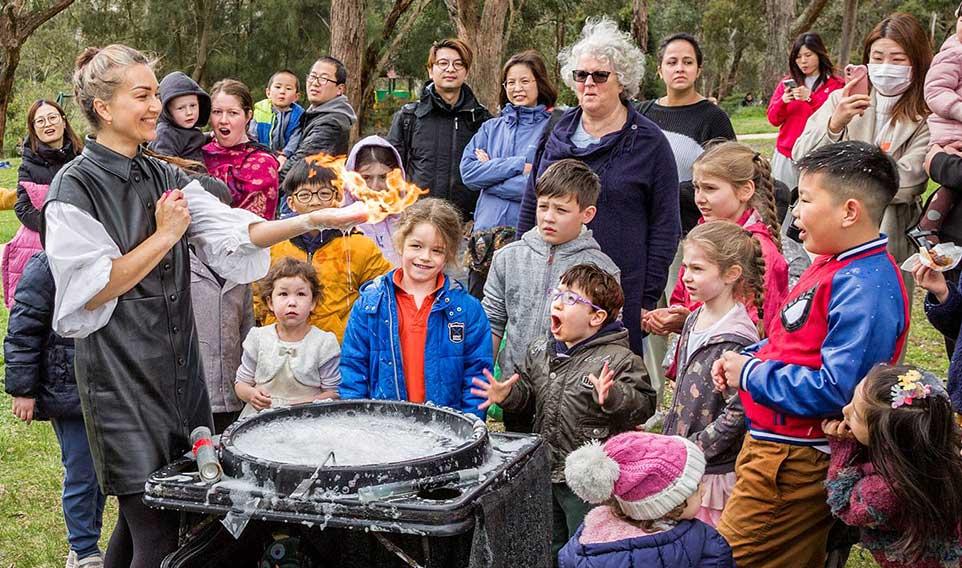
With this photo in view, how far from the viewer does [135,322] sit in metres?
2.86

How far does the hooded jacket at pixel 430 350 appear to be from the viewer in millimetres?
3668

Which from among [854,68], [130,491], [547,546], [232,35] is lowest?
[547,546]

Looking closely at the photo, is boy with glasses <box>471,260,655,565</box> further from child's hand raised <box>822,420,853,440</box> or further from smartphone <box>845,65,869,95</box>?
smartphone <box>845,65,869,95</box>

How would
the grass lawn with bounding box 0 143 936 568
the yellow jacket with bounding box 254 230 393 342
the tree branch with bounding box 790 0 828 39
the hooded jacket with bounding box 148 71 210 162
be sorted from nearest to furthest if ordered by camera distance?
1. the grass lawn with bounding box 0 143 936 568
2. the yellow jacket with bounding box 254 230 393 342
3. the hooded jacket with bounding box 148 71 210 162
4. the tree branch with bounding box 790 0 828 39

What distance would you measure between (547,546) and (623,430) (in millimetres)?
759

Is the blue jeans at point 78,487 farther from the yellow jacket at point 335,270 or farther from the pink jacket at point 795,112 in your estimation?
the pink jacket at point 795,112

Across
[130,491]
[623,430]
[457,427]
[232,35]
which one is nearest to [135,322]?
[130,491]

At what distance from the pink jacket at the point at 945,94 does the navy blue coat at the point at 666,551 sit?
300 cm

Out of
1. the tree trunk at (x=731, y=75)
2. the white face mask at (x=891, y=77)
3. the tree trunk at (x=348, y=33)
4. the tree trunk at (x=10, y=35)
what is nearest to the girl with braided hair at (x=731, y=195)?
the white face mask at (x=891, y=77)

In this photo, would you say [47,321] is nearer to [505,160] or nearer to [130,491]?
[130,491]

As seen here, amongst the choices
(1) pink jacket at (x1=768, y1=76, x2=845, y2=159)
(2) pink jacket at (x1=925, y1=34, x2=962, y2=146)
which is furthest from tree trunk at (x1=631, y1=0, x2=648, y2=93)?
(2) pink jacket at (x1=925, y1=34, x2=962, y2=146)

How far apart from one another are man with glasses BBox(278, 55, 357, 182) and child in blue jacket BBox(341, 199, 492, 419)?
2246 millimetres

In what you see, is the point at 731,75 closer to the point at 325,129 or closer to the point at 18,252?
the point at 325,129

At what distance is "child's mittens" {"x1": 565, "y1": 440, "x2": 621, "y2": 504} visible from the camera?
254 centimetres
